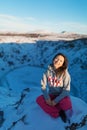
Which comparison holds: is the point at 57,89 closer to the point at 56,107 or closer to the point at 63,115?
the point at 56,107

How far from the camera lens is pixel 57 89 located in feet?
27.2

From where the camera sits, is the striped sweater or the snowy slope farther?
the snowy slope

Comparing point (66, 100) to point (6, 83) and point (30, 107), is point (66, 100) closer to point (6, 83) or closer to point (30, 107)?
point (30, 107)

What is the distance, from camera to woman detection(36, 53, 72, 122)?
812 centimetres

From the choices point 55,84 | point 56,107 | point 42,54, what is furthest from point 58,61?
point 42,54

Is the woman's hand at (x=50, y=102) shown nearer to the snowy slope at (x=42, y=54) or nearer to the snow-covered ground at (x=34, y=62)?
the snow-covered ground at (x=34, y=62)

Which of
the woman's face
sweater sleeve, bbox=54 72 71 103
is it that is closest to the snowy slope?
sweater sleeve, bbox=54 72 71 103

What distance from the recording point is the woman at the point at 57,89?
8.12 m

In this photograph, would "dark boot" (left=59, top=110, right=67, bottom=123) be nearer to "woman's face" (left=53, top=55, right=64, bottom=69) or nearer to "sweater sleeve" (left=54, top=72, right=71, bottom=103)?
"sweater sleeve" (left=54, top=72, right=71, bottom=103)

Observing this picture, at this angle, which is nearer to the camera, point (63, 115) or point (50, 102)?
point (50, 102)

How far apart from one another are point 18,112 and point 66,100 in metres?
1.88

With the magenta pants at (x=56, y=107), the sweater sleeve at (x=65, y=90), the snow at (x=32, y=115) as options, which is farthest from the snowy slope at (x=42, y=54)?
the sweater sleeve at (x=65, y=90)

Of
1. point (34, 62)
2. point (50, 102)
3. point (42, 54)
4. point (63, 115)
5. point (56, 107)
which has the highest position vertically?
point (50, 102)

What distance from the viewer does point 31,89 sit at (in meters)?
10.4
